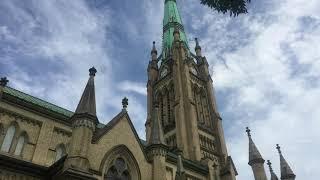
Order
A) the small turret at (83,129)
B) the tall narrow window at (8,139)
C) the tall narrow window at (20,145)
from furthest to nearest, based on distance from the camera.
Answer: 1. the tall narrow window at (20,145)
2. the tall narrow window at (8,139)
3. the small turret at (83,129)

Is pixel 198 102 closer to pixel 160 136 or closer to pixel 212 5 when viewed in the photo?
pixel 160 136

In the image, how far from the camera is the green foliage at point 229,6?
9.61 metres

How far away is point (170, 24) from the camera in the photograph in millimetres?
57656

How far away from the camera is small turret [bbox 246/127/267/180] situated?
32.7 m

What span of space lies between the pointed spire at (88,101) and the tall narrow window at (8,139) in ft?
19.2

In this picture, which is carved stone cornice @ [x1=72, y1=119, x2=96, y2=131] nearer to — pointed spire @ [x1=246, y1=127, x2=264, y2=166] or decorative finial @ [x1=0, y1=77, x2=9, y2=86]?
decorative finial @ [x1=0, y1=77, x2=9, y2=86]

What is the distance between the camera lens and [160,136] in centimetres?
2388

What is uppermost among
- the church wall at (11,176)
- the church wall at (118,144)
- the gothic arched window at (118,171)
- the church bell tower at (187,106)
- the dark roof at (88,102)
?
the church bell tower at (187,106)

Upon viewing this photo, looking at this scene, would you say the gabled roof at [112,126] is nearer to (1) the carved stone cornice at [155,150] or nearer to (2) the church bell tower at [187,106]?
(1) the carved stone cornice at [155,150]

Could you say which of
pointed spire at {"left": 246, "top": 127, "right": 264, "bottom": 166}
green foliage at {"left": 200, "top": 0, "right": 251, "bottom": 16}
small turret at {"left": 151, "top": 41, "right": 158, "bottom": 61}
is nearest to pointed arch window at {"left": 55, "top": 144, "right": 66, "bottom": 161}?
green foliage at {"left": 200, "top": 0, "right": 251, "bottom": 16}

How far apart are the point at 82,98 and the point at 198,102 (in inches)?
985

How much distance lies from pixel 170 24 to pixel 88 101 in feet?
131

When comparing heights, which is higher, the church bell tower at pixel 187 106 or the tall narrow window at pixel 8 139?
the church bell tower at pixel 187 106

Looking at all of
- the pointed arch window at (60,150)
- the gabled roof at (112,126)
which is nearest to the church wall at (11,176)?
the gabled roof at (112,126)
